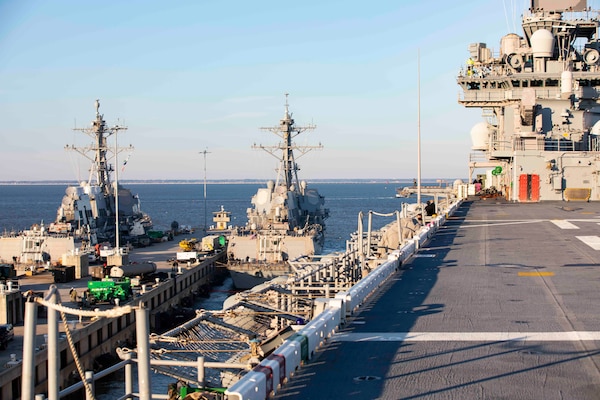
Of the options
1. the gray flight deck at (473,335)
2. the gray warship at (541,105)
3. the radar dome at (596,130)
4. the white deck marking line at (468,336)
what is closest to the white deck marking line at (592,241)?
the gray flight deck at (473,335)

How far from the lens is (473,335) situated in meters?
9.45

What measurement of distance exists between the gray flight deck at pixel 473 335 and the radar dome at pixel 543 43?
1150 inches

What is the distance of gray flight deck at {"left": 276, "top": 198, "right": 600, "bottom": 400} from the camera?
7137 millimetres

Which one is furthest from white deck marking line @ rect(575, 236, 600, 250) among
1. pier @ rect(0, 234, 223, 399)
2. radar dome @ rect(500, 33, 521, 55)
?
radar dome @ rect(500, 33, 521, 55)

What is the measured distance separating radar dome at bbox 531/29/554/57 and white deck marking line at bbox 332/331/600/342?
38469 mm

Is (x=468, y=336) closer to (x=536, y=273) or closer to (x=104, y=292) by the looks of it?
(x=536, y=273)

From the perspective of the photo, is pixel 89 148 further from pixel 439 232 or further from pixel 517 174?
pixel 439 232

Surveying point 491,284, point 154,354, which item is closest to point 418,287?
point 491,284

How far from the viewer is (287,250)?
49.8 metres

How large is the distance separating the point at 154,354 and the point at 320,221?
5291 cm

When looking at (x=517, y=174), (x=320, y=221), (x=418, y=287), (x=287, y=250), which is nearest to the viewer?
(x=418, y=287)

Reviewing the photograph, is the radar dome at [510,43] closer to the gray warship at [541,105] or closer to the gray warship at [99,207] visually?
the gray warship at [541,105]

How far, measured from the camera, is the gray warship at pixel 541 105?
40.0 m

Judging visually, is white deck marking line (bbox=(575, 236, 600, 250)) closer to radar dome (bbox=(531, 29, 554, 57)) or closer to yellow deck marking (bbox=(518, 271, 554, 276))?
yellow deck marking (bbox=(518, 271, 554, 276))
